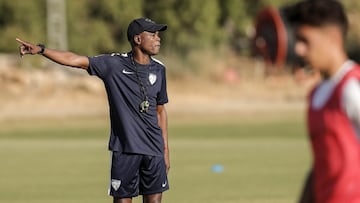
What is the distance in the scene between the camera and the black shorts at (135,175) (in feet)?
32.1

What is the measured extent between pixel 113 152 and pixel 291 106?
115ft

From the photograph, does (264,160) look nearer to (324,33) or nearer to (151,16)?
(324,33)

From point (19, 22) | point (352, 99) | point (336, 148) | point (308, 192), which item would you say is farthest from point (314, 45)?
point (19, 22)

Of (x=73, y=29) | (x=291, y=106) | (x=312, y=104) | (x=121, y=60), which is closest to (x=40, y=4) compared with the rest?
(x=73, y=29)

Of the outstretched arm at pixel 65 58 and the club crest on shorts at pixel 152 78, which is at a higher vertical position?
the outstretched arm at pixel 65 58

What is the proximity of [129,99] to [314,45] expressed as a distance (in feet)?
14.6

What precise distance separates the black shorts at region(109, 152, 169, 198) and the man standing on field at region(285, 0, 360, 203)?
4.20 m

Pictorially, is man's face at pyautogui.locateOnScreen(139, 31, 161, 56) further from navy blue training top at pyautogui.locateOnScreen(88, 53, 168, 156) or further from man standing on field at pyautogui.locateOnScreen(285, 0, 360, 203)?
man standing on field at pyautogui.locateOnScreen(285, 0, 360, 203)

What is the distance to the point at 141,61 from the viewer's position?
9805 mm

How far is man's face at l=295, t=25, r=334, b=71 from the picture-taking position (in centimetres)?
535

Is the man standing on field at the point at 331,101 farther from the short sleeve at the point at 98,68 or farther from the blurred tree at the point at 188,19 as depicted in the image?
the blurred tree at the point at 188,19

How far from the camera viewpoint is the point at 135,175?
9.86m

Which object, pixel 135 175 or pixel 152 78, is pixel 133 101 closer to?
pixel 152 78

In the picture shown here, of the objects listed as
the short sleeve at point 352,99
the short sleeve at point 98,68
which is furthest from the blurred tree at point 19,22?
the short sleeve at point 352,99
